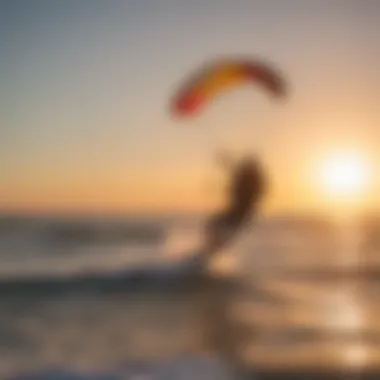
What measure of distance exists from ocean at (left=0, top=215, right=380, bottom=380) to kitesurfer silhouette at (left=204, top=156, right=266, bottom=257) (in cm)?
2

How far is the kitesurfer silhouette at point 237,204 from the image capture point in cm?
117

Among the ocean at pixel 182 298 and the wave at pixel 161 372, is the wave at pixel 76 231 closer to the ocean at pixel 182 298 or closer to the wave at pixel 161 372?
the ocean at pixel 182 298

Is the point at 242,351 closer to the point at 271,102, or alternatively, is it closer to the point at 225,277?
the point at 225,277

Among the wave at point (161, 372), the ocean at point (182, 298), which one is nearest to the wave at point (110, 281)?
the ocean at point (182, 298)

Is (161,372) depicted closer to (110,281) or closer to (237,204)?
(110,281)

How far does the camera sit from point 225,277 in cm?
117

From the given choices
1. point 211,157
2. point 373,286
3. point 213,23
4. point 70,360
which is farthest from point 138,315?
point 213,23

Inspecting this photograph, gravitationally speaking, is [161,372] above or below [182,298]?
below

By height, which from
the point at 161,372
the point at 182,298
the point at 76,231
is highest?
the point at 76,231

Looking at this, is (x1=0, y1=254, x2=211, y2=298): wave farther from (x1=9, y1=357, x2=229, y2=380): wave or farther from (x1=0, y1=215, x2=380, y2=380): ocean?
(x1=9, y1=357, x2=229, y2=380): wave

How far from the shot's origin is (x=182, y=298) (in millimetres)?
1161

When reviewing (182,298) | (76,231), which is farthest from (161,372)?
(76,231)

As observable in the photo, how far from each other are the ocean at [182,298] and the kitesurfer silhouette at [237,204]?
0.06 ft

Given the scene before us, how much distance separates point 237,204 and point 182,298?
17cm
